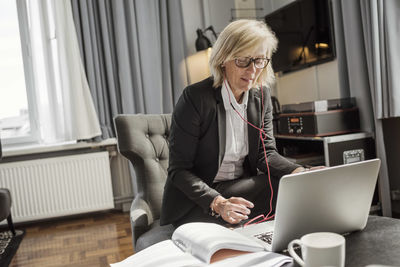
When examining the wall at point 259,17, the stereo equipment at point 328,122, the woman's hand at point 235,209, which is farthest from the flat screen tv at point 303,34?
the woman's hand at point 235,209

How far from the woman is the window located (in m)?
2.53

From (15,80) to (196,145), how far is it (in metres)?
2.72

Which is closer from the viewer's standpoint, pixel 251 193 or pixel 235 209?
pixel 235 209

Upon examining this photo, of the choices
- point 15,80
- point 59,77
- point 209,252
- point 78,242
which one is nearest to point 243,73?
point 209,252

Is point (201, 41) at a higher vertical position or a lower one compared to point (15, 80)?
higher

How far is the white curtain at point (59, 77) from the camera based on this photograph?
3285 millimetres

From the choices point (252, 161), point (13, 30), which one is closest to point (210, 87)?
point (252, 161)

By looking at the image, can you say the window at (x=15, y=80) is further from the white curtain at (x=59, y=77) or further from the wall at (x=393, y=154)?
the wall at (x=393, y=154)

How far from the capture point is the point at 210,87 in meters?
1.40

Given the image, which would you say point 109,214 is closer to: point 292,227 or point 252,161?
point 252,161

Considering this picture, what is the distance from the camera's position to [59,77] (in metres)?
3.32

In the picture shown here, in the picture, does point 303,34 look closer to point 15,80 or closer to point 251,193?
point 251,193

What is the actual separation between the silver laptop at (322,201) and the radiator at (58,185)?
8.72 ft

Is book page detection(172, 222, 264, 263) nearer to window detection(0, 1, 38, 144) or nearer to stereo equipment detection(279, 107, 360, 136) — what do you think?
stereo equipment detection(279, 107, 360, 136)
